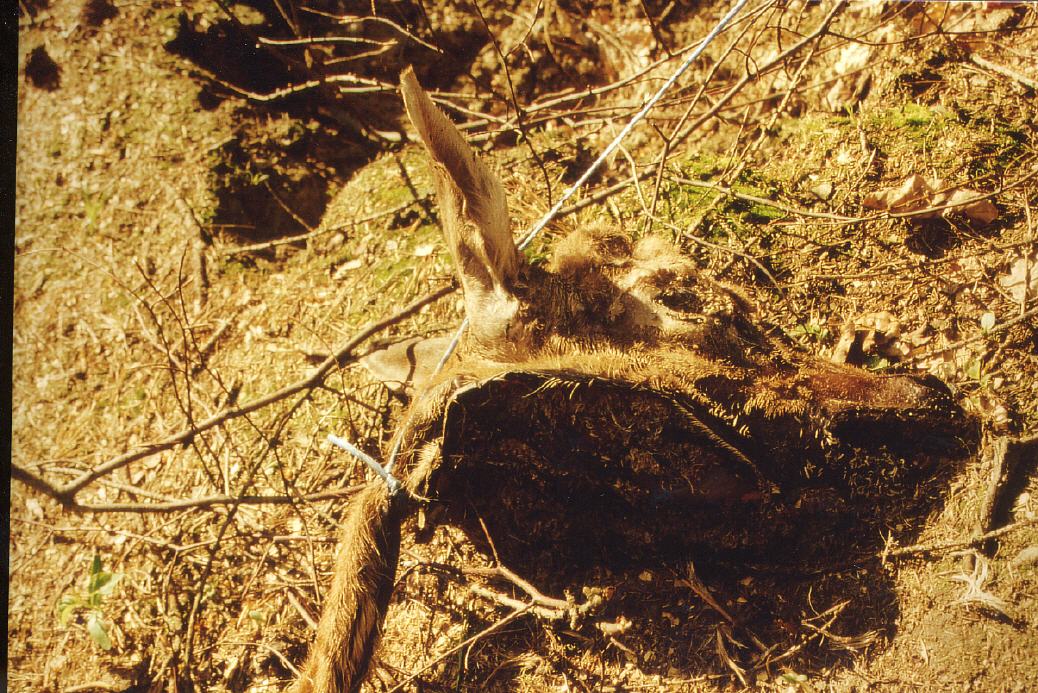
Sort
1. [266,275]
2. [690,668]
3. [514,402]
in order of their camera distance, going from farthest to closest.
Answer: [266,275] → [690,668] → [514,402]

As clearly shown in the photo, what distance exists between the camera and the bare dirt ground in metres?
2.82

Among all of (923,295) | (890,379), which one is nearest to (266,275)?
(890,379)

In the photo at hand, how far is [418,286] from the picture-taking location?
3.95 m

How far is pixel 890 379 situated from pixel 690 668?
5.87 feet

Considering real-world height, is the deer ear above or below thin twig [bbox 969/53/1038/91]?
below

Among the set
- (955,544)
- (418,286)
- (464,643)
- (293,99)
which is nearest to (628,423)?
(464,643)

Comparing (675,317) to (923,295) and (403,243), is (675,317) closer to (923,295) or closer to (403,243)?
(923,295)

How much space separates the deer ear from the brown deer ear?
40 cm

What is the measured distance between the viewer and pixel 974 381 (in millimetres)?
2969

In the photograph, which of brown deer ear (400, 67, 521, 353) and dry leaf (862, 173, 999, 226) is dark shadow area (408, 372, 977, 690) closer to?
brown deer ear (400, 67, 521, 353)

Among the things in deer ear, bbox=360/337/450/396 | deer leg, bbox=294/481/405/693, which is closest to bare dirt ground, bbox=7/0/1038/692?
deer ear, bbox=360/337/450/396

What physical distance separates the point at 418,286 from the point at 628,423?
208 centimetres

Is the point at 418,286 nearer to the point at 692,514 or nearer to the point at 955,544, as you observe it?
the point at 692,514

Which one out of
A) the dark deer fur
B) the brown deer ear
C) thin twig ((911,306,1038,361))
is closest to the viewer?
the brown deer ear
